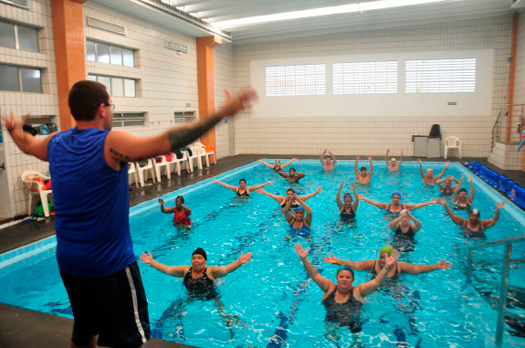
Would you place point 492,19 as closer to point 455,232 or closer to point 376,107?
point 376,107

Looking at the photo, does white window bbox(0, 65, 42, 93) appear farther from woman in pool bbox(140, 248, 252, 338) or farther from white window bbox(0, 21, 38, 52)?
woman in pool bbox(140, 248, 252, 338)

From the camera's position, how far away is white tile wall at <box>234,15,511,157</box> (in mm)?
14227

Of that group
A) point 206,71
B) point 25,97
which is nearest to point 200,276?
point 25,97

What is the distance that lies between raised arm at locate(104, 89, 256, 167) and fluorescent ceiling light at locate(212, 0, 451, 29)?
11.4 m

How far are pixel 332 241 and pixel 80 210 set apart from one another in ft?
17.9

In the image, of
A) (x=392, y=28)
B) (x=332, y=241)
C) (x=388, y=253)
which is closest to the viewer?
(x=388, y=253)

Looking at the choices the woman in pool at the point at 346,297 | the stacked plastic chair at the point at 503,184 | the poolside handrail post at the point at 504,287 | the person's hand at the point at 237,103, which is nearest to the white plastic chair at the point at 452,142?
the stacked plastic chair at the point at 503,184

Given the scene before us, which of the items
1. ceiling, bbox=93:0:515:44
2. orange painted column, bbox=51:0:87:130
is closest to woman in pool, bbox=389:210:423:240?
orange painted column, bbox=51:0:87:130

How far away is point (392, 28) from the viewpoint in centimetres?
1499

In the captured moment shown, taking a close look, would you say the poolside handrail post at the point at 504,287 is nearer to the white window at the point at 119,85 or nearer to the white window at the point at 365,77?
the white window at the point at 119,85

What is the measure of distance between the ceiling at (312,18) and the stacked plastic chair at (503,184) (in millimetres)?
5350

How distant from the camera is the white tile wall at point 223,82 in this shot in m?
15.8

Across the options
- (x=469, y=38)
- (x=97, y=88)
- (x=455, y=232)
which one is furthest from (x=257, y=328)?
(x=469, y=38)

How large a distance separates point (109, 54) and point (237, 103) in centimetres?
976
